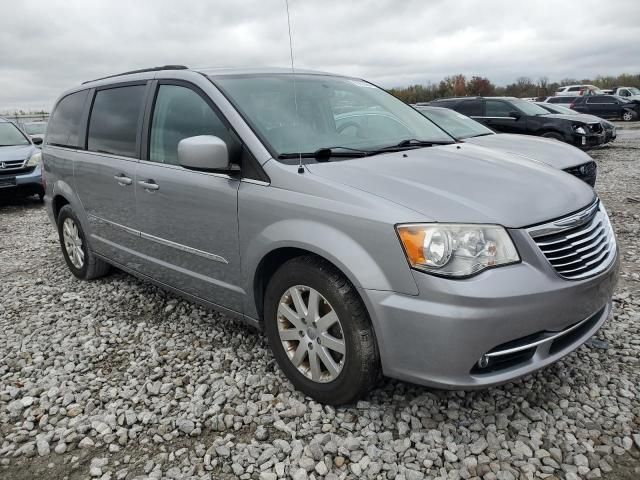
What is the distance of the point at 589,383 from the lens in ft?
9.18

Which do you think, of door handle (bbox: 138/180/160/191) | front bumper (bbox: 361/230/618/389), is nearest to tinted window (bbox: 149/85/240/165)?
door handle (bbox: 138/180/160/191)

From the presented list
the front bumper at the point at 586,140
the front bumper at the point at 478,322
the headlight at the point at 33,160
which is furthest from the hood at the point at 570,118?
the front bumper at the point at 478,322

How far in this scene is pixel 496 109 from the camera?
12102 mm

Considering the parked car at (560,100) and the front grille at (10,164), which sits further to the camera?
the parked car at (560,100)

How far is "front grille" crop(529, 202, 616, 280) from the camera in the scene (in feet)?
7.55

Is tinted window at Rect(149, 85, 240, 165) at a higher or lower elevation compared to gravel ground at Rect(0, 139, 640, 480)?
higher

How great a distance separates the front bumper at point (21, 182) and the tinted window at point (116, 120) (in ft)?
18.7

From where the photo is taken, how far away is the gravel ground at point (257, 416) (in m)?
2.30

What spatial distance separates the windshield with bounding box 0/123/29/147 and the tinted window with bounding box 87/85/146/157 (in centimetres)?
658

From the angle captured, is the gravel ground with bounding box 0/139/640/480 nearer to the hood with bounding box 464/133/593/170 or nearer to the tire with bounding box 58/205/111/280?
the tire with bounding box 58/205/111/280

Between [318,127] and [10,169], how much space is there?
7865mm

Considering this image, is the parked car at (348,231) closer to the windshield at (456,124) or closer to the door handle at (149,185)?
the door handle at (149,185)

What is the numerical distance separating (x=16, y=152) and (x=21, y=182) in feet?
1.90

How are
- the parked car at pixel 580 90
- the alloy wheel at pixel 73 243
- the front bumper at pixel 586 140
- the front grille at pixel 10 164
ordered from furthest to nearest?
1. the parked car at pixel 580 90
2. the front bumper at pixel 586 140
3. the front grille at pixel 10 164
4. the alloy wheel at pixel 73 243
